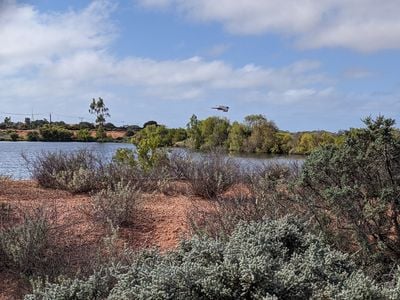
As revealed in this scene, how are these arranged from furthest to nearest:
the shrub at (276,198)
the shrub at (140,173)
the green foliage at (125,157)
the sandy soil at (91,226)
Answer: the green foliage at (125,157) → the shrub at (140,173) → the sandy soil at (91,226) → the shrub at (276,198)

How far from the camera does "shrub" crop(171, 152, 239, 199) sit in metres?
11.2

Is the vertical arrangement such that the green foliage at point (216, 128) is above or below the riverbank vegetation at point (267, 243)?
above

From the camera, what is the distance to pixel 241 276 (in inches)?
146

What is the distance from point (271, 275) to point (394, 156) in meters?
2.58

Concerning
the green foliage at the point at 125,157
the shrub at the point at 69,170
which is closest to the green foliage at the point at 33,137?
the green foliage at the point at 125,157

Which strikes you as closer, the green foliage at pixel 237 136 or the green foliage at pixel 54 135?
the green foliage at pixel 237 136

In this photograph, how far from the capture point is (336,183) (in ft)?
19.1

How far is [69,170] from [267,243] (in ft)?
28.8

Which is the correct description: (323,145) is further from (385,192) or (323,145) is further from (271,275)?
(271,275)

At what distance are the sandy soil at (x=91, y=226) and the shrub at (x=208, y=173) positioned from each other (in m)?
0.74

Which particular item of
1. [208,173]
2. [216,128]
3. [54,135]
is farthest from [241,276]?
[54,135]

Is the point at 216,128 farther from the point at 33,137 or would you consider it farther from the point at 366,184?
the point at 366,184

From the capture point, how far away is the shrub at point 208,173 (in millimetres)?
11242

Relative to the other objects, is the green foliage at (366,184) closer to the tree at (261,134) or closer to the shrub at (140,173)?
the shrub at (140,173)
